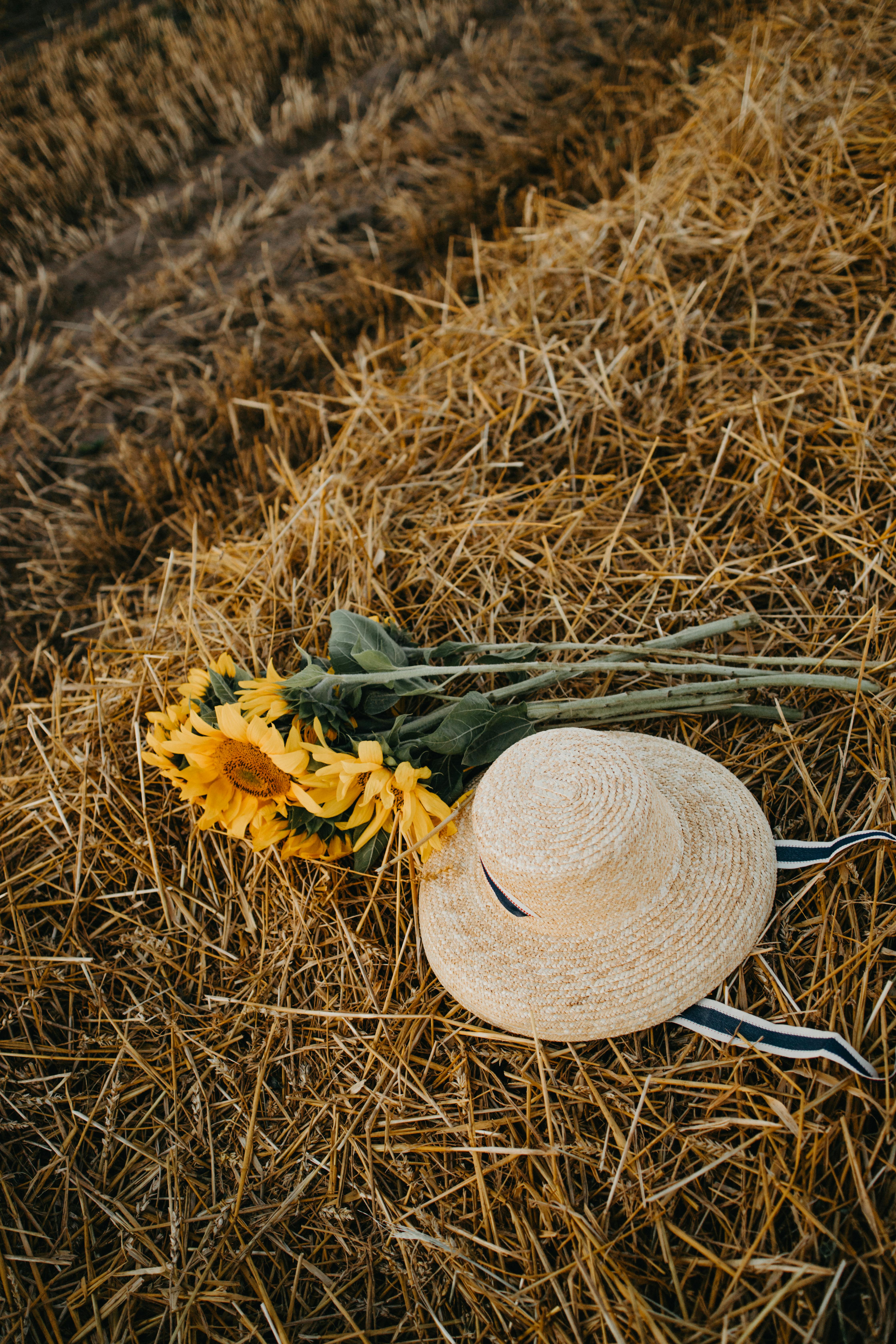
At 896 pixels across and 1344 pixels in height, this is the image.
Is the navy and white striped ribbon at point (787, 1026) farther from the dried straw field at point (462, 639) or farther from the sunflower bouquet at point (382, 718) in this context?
the sunflower bouquet at point (382, 718)

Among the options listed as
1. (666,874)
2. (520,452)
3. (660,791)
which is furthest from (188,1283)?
(520,452)

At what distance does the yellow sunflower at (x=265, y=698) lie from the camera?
50.3 inches

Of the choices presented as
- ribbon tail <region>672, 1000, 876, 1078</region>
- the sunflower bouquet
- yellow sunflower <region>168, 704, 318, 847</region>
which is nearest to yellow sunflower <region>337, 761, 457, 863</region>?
the sunflower bouquet

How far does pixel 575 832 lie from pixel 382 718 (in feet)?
1.83

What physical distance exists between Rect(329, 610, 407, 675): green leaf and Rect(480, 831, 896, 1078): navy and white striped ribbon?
49cm

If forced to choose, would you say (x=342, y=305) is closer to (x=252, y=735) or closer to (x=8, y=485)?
(x=8, y=485)

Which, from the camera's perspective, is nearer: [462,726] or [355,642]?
[462,726]

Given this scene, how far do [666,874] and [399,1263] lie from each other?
82cm

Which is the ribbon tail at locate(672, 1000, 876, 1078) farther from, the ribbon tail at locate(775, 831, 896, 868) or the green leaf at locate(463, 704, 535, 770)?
the green leaf at locate(463, 704, 535, 770)

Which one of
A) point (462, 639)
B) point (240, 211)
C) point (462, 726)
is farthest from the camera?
point (240, 211)

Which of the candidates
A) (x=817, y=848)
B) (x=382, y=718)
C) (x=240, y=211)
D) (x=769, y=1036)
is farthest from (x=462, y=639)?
(x=240, y=211)

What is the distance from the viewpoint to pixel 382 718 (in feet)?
5.02

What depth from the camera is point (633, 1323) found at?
107cm

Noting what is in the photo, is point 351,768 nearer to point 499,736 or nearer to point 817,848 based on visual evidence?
point 499,736
